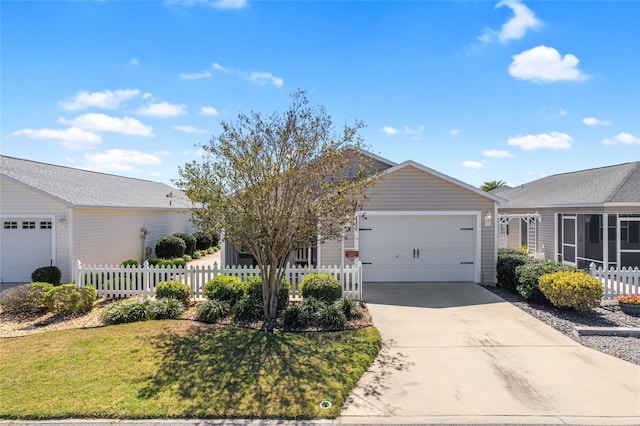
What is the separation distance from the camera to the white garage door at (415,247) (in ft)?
41.1

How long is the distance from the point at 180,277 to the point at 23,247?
24.1 feet

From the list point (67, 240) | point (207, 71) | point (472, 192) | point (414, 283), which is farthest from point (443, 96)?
point (67, 240)

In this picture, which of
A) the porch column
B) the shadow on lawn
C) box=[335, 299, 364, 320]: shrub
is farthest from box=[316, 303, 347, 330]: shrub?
the porch column

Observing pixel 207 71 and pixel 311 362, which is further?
pixel 207 71

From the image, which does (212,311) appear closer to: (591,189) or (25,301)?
(25,301)

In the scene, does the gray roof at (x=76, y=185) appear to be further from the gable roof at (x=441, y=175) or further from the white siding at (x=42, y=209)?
the gable roof at (x=441, y=175)

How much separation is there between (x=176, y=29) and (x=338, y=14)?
4.85 m

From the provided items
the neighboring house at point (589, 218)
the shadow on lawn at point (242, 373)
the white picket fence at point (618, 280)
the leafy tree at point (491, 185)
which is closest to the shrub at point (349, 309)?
the shadow on lawn at point (242, 373)

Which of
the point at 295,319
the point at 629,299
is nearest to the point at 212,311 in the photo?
the point at 295,319

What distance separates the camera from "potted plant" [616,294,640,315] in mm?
8852

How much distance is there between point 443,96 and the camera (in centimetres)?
1377

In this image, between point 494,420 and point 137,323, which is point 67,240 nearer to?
point 137,323

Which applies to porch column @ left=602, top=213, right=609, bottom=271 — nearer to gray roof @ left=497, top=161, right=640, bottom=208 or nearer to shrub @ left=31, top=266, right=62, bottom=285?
gray roof @ left=497, top=161, right=640, bottom=208

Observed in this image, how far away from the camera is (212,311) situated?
27.0ft
